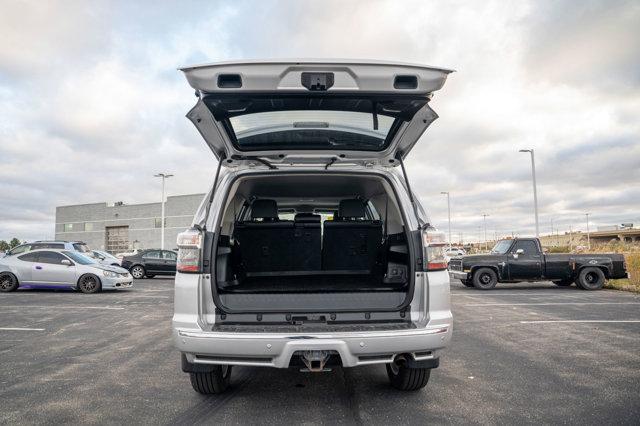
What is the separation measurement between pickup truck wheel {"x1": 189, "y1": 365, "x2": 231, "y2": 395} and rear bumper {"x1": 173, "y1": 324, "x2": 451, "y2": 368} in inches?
19.2

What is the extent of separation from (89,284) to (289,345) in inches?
486

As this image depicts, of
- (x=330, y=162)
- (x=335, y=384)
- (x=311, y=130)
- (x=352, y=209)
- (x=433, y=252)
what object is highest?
(x=311, y=130)

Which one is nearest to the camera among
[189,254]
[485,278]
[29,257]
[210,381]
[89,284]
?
[189,254]

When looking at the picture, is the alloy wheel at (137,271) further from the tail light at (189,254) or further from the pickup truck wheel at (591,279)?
the tail light at (189,254)

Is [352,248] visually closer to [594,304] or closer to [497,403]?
[497,403]

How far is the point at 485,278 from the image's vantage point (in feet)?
47.0

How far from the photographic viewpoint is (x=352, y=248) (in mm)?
4859

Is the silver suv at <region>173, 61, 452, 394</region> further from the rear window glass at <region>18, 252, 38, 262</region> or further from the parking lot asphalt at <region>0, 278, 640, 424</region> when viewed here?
the rear window glass at <region>18, 252, 38, 262</region>

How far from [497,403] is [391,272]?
1416 millimetres

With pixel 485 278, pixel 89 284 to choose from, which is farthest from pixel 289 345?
pixel 485 278

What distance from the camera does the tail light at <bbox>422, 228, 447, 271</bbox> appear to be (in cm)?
340


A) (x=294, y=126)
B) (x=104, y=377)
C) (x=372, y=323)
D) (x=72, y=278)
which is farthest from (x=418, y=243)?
(x=72, y=278)

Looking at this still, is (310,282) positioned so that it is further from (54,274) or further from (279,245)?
(54,274)

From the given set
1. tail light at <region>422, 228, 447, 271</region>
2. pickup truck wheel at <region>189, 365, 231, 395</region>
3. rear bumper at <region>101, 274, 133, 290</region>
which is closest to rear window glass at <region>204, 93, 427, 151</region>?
tail light at <region>422, 228, 447, 271</region>
